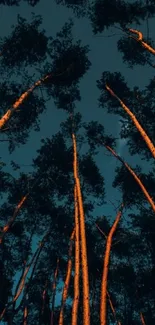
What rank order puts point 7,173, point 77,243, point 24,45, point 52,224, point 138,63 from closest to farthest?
point 77,243, point 24,45, point 138,63, point 7,173, point 52,224

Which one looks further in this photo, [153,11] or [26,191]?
[26,191]

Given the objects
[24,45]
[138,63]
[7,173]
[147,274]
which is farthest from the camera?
[147,274]

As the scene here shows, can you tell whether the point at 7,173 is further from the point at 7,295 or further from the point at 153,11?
the point at 153,11

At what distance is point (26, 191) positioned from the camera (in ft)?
55.1

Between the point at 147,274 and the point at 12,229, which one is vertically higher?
the point at 12,229

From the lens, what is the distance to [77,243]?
31.9ft

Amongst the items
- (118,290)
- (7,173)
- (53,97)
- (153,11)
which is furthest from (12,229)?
(153,11)

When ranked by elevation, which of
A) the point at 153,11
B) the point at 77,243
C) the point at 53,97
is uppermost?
the point at 153,11

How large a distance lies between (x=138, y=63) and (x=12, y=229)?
11247mm

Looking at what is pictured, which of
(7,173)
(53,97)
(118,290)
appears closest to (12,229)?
(7,173)

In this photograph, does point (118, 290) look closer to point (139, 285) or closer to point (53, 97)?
point (139, 285)

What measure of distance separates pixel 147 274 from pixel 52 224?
683 centimetres

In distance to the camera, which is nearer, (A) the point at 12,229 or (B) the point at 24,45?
(B) the point at 24,45

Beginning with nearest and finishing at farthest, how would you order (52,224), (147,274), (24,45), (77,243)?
(77,243) → (24,45) → (52,224) → (147,274)
